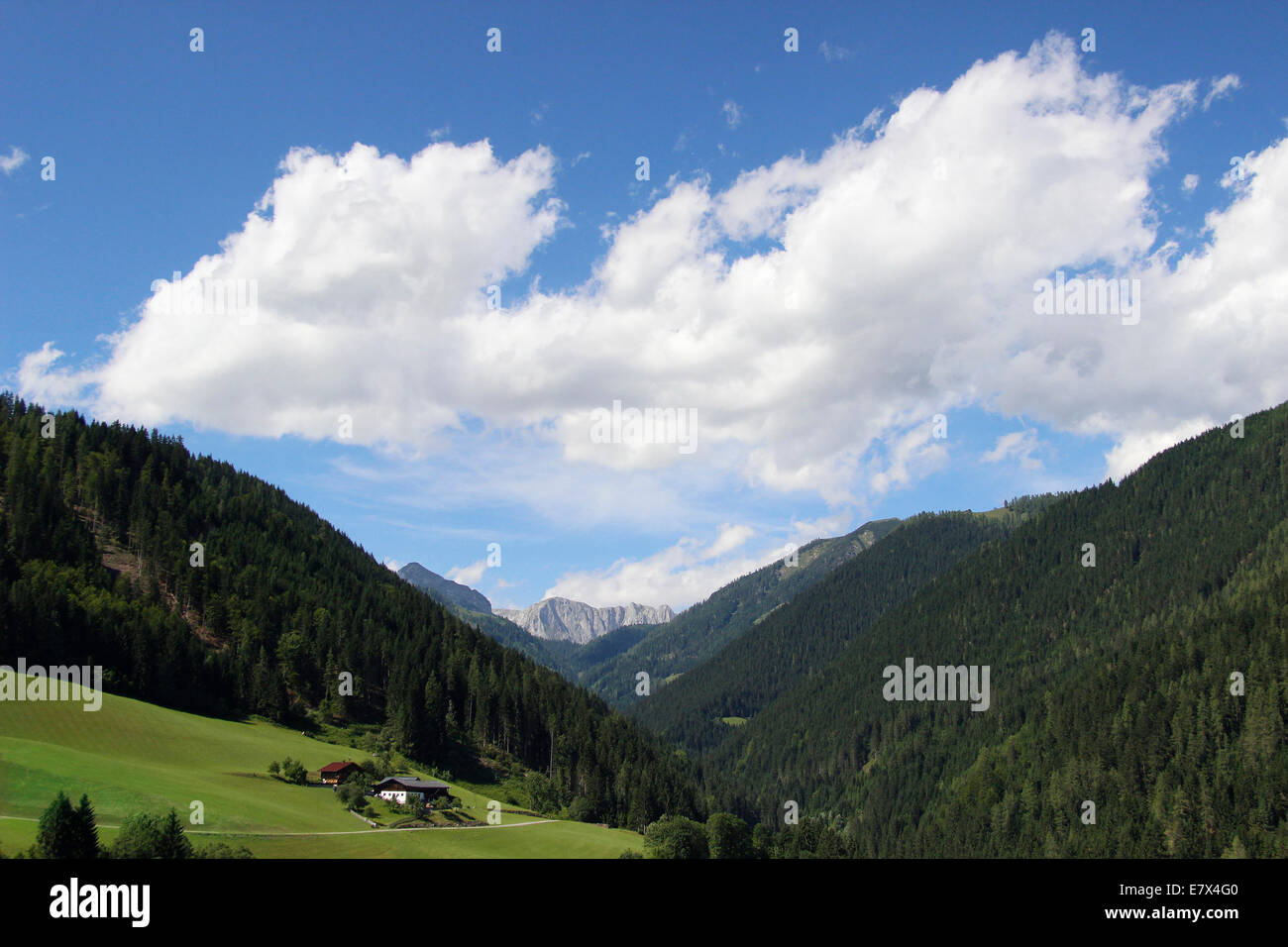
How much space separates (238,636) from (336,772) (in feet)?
213

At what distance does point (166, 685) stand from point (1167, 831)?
638 feet

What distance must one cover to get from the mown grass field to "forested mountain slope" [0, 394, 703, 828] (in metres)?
18.2

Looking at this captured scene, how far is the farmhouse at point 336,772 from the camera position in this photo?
101 m

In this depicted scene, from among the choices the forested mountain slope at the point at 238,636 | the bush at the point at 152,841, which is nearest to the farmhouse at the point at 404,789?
the forested mountain slope at the point at 238,636

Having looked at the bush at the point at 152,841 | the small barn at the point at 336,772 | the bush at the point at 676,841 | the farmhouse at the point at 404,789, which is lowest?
the bush at the point at 676,841

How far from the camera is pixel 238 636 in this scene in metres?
152

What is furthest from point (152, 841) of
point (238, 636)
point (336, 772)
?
point (238, 636)

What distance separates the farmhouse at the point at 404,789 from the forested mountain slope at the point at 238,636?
3155 cm

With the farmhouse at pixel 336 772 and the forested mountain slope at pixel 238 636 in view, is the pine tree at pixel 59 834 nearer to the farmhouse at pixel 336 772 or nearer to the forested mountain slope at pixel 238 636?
the farmhouse at pixel 336 772

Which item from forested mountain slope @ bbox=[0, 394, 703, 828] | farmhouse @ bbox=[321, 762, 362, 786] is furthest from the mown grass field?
forested mountain slope @ bbox=[0, 394, 703, 828]

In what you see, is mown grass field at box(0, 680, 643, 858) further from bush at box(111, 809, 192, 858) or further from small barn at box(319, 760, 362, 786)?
bush at box(111, 809, 192, 858)
